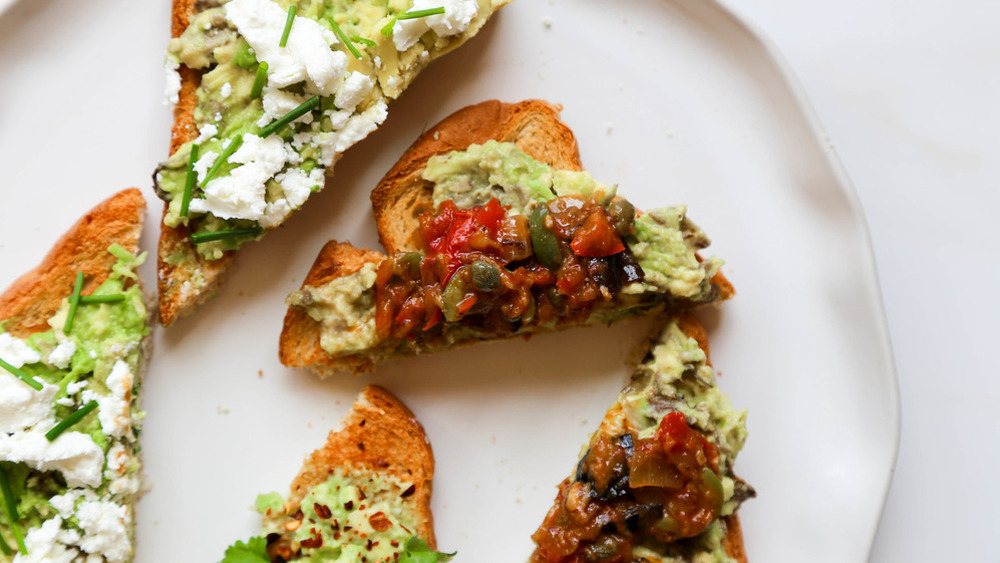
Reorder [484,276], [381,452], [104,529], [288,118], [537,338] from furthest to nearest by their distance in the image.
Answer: [537,338] → [381,452] → [104,529] → [288,118] → [484,276]

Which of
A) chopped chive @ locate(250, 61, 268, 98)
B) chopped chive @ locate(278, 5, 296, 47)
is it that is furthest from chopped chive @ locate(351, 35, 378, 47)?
chopped chive @ locate(250, 61, 268, 98)

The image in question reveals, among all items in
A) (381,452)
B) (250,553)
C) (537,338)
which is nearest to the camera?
(250,553)

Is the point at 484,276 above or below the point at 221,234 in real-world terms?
above

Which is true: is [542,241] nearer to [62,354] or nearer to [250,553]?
[250,553]

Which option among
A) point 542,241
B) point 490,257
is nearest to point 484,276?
point 490,257

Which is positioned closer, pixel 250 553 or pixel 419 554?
pixel 419 554

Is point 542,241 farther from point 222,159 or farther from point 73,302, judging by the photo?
point 73,302

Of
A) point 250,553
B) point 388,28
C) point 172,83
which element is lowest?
point 250,553

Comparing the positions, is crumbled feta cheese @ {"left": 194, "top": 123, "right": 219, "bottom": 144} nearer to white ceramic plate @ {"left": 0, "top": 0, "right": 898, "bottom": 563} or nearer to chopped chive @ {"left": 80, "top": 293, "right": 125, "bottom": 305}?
white ceramic plate @ {"left": 0, "top": 0, "right": 898, "bottom": 563}

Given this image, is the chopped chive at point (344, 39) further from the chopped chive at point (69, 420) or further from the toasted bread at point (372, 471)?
the chopped chive at point (69, 420)
